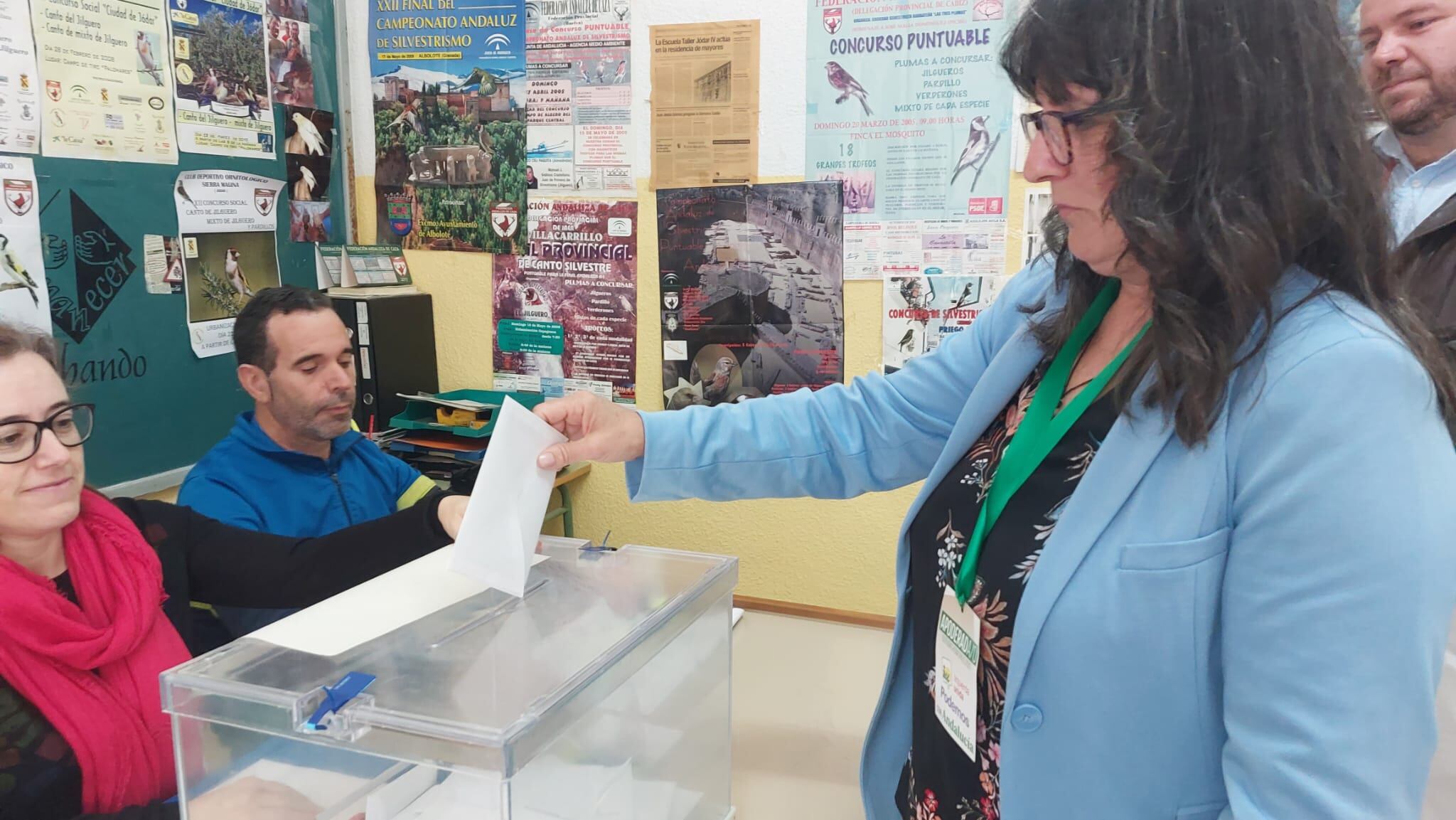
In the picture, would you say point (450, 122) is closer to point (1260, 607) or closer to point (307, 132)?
point (307, 132)

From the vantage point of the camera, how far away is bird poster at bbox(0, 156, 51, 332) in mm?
1769

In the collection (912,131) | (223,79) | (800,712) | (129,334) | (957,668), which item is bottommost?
(800,712)

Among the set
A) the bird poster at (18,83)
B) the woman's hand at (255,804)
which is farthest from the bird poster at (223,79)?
the woman's hand at (255,804)

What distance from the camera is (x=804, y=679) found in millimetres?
2207

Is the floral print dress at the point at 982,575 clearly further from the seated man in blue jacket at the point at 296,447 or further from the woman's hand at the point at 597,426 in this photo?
the seated man in blue jacket at the point at 296,447

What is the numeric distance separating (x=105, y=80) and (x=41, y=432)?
1.19 m

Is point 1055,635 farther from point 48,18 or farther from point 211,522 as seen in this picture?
point 48,18

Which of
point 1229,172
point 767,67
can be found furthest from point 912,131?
point 1229,172

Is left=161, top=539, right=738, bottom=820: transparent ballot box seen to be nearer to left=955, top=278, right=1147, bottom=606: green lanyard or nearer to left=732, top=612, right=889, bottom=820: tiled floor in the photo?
left=955, top=278, right=1147, bottom=606: green lanyard

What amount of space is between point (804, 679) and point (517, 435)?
4.81ft

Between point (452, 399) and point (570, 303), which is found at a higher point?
point (570, 303)

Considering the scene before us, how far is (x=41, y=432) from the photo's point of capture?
3.72 feet

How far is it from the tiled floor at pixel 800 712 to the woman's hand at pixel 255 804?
0.96 m

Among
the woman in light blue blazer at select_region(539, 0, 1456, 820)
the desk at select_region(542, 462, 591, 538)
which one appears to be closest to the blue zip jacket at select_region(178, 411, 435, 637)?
the desk at select_region(542, 462, 591, 538)
